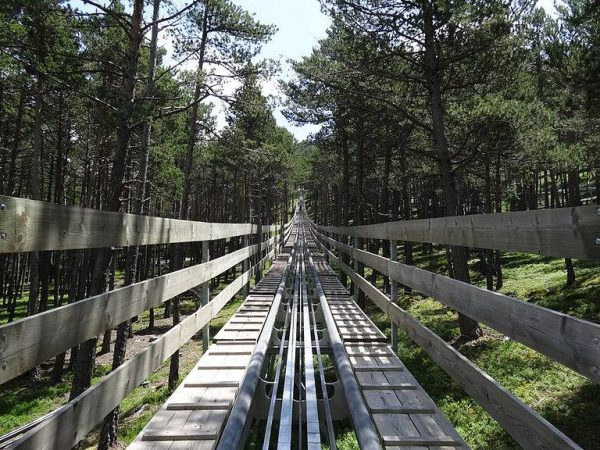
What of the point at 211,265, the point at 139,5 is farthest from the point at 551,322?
the point at 139,5

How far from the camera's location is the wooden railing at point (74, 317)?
1.51m

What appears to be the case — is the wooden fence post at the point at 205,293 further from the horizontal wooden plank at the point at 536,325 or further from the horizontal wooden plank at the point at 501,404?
the horizontal wooden plank at the point at 536,325

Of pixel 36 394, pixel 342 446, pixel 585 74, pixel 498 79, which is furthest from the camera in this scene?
pixel 36 394

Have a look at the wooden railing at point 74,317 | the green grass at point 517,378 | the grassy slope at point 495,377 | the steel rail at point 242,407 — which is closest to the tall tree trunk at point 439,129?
the green grass at point 517,378

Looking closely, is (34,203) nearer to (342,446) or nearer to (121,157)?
(342,446)

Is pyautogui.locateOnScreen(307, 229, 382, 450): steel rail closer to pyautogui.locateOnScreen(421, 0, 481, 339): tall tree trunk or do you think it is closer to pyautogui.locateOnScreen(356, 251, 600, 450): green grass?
pyautogui.locateOnScreen(356, 251, 600, 450): green grass

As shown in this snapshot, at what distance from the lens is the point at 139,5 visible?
26.2ft

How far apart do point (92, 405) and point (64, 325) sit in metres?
0.45

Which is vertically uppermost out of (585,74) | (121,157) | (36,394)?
(585,74)

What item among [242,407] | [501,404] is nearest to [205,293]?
[242,407]

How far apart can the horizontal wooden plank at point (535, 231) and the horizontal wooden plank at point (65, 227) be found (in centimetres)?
214

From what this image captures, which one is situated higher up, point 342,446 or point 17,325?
point 17,325

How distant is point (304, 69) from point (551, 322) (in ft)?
36.9

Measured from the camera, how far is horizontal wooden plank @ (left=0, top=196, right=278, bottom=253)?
5.04 ft
